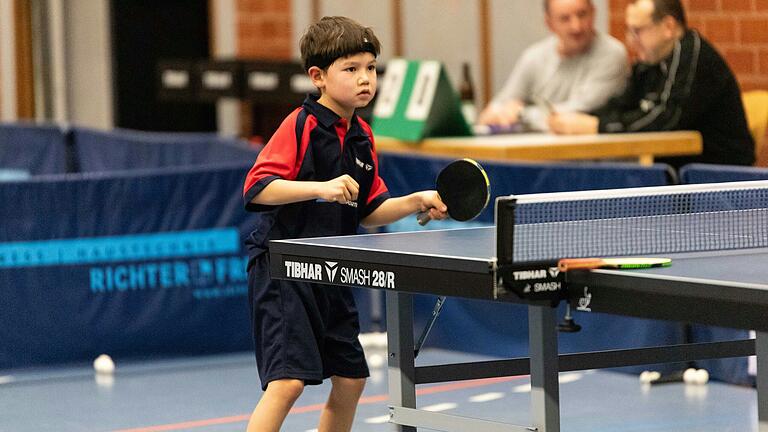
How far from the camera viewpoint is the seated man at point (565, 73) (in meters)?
A: 7.57

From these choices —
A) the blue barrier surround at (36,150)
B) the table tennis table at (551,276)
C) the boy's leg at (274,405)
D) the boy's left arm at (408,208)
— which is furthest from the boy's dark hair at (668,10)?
the blue barrier surround at (36,150)

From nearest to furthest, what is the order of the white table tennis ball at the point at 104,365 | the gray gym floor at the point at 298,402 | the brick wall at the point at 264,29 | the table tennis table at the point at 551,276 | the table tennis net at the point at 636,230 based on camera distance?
1. the table tennis table at the point at 551,276
2. the table tennis net at the point at 636,230
3. the gray gym floor at the point at 298,402
4. the white table tennis ball at the point at 104,365
5. the brick wall at the point at 264,29

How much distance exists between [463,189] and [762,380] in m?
1.05

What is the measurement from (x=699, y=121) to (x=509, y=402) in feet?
5.95

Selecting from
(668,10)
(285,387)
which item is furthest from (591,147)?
(285,387)

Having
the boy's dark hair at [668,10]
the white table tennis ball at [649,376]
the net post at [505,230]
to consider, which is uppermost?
the boy's dark hair at [668,10]

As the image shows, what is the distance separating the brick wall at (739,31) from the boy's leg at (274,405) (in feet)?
14.8

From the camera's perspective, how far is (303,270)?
381 cm

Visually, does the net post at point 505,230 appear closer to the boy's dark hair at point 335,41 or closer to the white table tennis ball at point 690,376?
the boy's dark hair at point 335,41

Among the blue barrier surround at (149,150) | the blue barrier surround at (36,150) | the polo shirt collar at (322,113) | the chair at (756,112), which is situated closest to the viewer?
the polo shirt collar at (322,113)

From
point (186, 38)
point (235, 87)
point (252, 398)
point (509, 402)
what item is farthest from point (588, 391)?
point (186, 38)

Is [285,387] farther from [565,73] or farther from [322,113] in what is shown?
[565,73]

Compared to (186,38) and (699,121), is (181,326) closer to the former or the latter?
(699,121)

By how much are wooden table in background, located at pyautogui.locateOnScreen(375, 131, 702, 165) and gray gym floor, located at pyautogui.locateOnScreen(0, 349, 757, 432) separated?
94 centimetres
